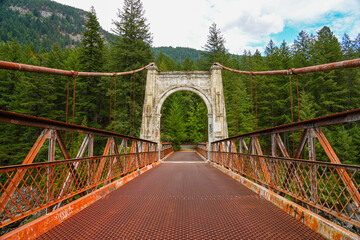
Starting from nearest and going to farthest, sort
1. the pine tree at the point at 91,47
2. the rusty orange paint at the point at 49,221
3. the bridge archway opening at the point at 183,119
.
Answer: the rusty orange paint at the point at 49,221, the pine tree at the point at 91,47, the bridge archway opening at the point at 183,119

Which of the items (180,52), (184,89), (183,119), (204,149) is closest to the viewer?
(204,149)

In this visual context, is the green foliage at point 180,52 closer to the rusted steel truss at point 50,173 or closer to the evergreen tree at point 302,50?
the evergreen tree at point 302,50

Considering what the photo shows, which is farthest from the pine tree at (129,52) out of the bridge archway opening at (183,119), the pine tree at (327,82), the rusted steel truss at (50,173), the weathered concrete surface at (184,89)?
the pine tree at (327,82)

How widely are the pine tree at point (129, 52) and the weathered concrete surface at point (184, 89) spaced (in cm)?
252

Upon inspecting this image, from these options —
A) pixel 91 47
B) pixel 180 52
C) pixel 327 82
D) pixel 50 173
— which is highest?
pixel 180 52

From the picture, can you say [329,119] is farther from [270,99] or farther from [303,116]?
[270,99]

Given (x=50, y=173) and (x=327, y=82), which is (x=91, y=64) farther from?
(x=327, y=82)

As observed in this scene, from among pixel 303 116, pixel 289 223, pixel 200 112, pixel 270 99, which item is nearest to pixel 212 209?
pixel 289 223

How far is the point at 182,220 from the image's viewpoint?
2.03 metres

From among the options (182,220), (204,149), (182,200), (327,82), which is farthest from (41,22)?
(182,220)

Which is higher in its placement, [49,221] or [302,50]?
[302,50]

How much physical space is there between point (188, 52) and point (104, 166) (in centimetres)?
10024

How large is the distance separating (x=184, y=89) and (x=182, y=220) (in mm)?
13588

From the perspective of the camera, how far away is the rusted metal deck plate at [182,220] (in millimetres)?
1681
